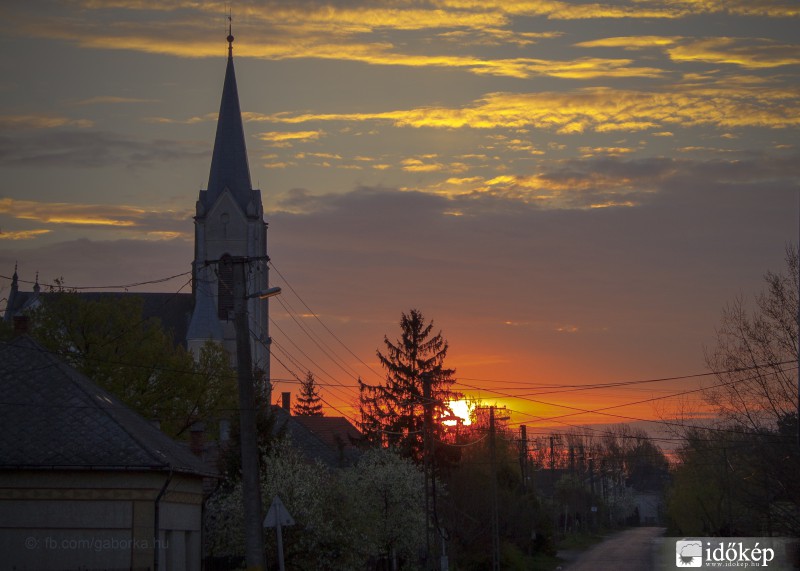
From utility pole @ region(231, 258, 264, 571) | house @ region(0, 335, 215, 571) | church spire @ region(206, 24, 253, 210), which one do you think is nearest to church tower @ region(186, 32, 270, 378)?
church spire @ region(206, 24, 253, 210)

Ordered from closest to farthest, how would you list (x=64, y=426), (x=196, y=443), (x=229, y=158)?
(x=64, y=426) → (x=196, y=443) → (x=229, y=158)

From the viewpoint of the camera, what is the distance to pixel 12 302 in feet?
323

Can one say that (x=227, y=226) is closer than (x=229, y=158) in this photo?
Yes

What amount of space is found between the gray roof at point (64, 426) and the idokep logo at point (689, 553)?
17.0m

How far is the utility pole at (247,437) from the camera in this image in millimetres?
23719

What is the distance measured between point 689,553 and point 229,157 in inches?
2849

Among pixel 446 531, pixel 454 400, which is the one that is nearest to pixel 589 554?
pixel 454 400

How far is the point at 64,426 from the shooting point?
28344 mm

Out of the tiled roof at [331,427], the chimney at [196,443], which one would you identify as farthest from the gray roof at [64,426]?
the tiled roof at [331,427]

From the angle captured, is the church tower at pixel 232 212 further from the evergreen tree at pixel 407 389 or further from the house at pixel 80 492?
the house at pixel 80 492

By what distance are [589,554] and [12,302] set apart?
56.2 m

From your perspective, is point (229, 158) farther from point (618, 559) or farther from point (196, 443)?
point (196, 443)

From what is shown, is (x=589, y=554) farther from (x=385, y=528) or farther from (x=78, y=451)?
(x=78, y=451)

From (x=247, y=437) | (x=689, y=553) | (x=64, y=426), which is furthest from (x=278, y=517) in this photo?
(x=689, y=553)
